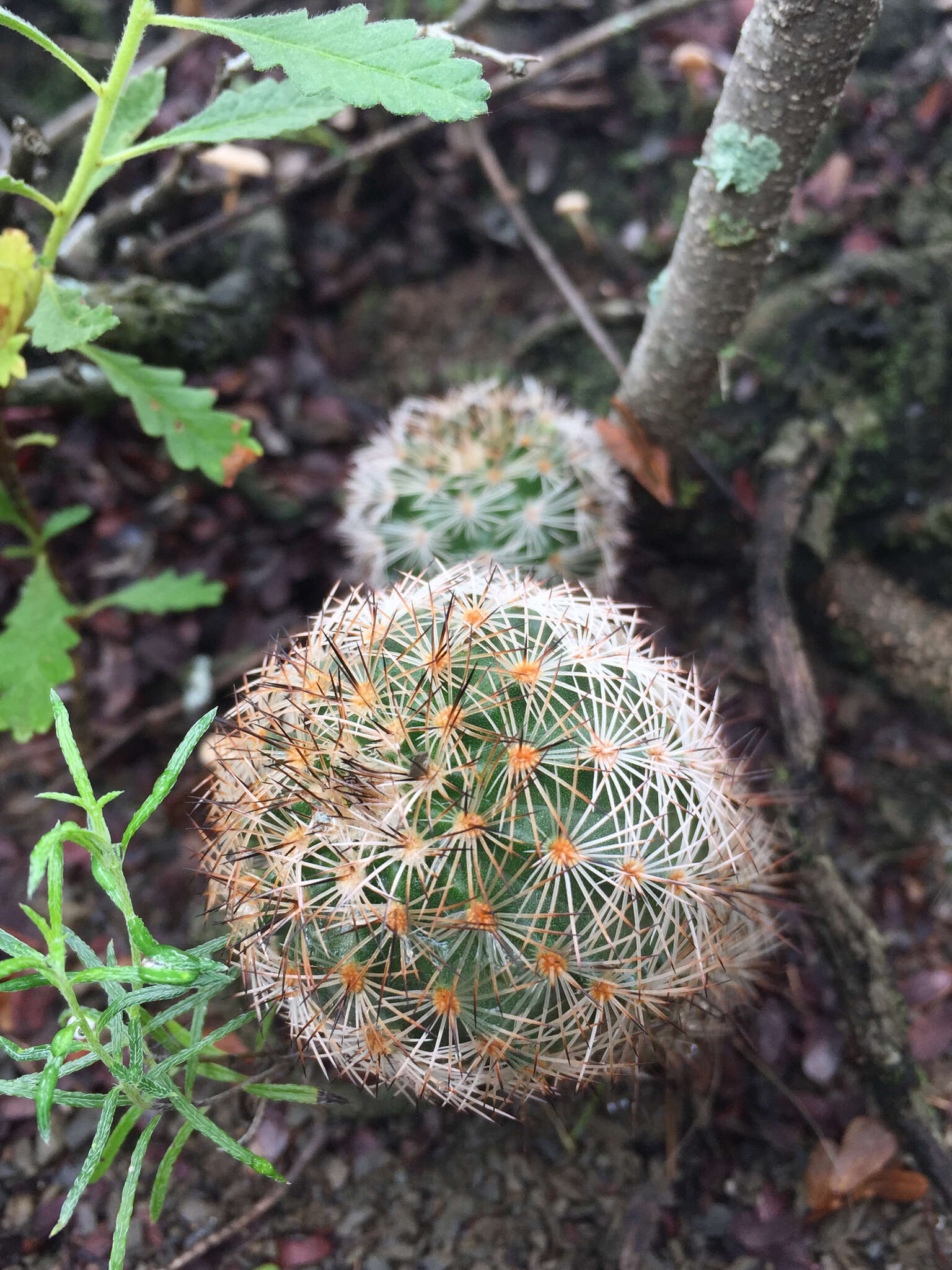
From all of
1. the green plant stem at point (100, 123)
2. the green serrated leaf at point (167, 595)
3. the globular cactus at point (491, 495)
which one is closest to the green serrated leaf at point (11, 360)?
the green plant stem at point (100, 123)

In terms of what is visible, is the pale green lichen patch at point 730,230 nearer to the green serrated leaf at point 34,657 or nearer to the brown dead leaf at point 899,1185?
the green serrated leaf at point 34,657

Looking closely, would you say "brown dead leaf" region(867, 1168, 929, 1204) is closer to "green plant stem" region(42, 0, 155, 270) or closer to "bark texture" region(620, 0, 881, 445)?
"bark texture" region(620, 0, 881, 445)

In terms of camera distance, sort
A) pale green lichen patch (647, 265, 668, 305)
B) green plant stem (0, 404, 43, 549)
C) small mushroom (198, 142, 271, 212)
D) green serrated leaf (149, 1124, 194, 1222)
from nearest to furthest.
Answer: green serrated leaf (149, 1124, 194, 1222) → green plant stem (0, 404, 43, 549) → pale green lichen patch (647, 265, 668, 305) → small mushroom (198, 142, 271, 212)

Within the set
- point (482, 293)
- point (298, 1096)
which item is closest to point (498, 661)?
point (298, 1096)

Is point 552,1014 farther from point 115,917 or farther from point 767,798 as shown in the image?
point 115,917

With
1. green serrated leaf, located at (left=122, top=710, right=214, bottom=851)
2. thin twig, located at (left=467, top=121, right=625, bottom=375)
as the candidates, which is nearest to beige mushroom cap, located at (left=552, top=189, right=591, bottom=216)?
thin twig, located at (left=467, top=121, right=625, bottom=375)
